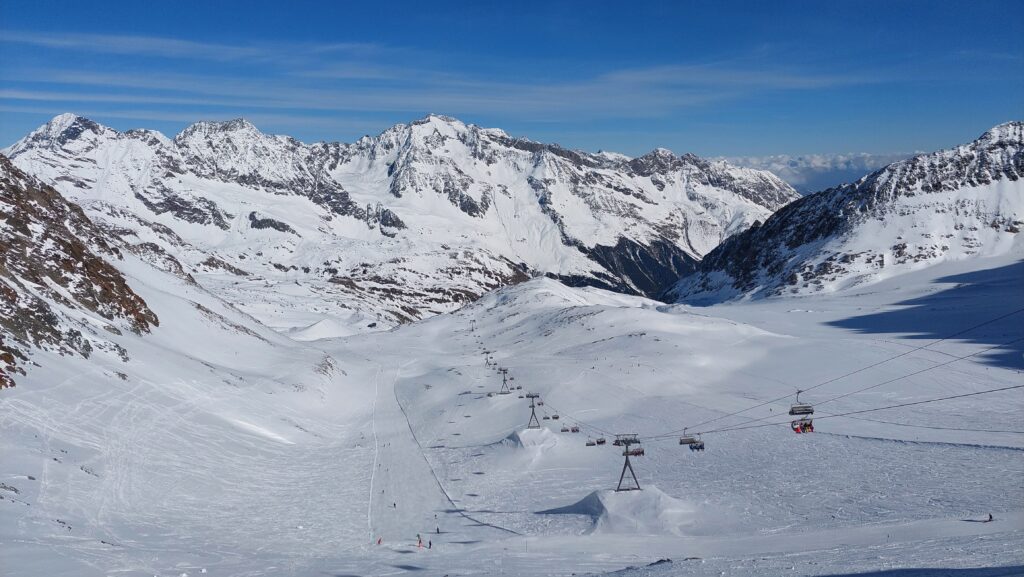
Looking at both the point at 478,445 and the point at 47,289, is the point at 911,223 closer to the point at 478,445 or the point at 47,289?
the point at 478,445

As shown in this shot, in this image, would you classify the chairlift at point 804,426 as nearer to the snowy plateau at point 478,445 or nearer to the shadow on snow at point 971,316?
the snowy plateau at point 478,445

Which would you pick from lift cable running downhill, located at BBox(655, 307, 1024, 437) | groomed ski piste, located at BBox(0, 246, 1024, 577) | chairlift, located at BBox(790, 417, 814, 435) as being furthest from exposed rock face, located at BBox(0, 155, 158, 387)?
chairlift, located at BBox(790, 417, 814, 435)

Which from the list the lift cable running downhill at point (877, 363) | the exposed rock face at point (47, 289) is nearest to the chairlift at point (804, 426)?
the lift cable running downhill at point (877, 363)

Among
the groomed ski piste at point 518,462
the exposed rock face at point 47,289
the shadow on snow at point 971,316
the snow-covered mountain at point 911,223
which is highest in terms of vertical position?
the snow-covered mountain at point 911,223

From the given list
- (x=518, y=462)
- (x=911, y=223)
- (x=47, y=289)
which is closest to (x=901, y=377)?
(x=518, y=462)

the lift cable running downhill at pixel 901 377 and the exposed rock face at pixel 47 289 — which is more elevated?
the exposed rock face at pixel 47 289

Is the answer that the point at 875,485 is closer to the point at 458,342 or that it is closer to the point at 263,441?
the point at 263,441

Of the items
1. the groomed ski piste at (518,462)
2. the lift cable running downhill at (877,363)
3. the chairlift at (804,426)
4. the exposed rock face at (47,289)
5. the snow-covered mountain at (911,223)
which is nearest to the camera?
the groomed ski piste at (518,462)

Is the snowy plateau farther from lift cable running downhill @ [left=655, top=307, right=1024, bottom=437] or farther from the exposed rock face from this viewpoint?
lift cable running downhill @ [left=655, top=307, right=1024, bottom=437]
